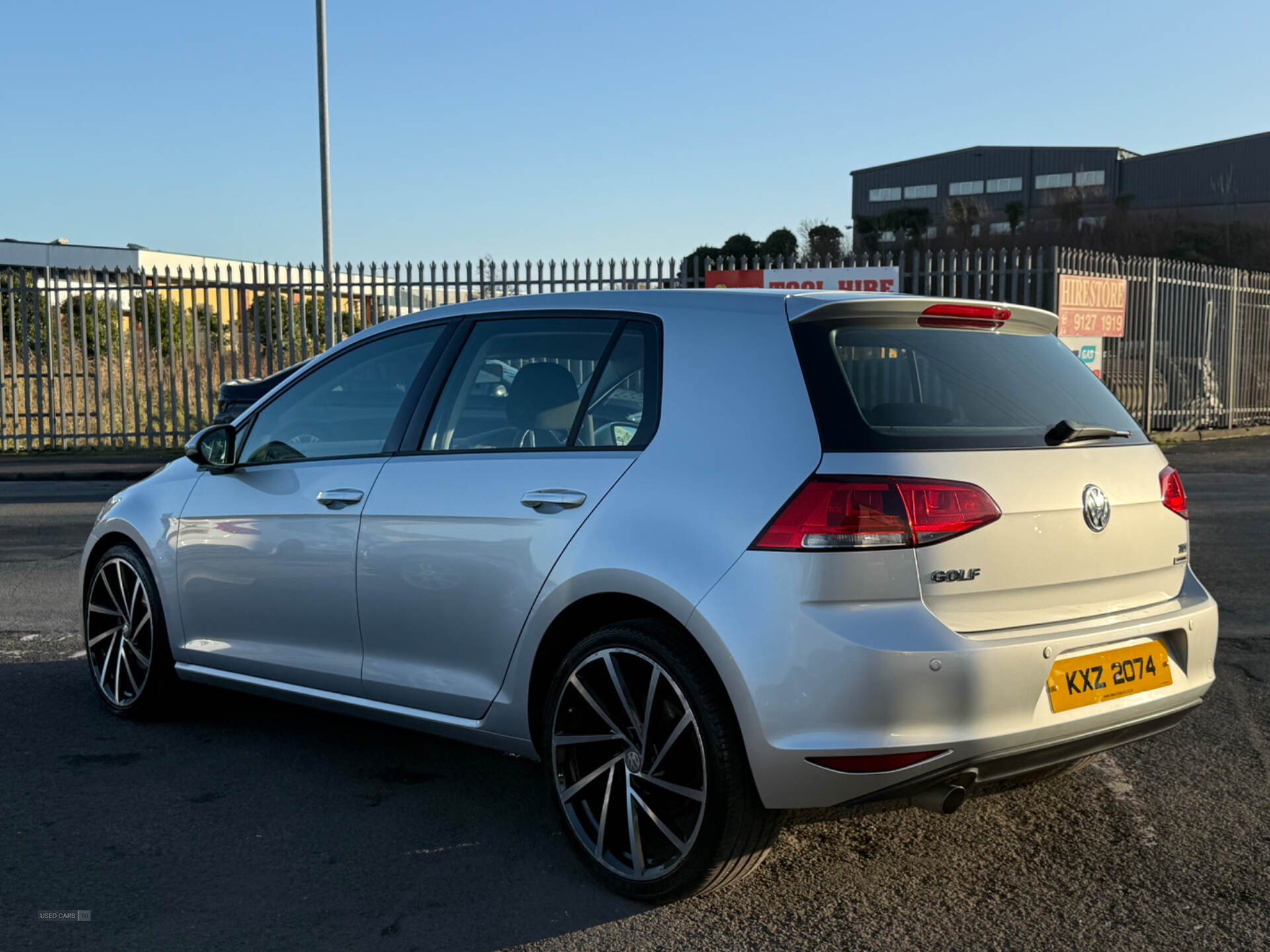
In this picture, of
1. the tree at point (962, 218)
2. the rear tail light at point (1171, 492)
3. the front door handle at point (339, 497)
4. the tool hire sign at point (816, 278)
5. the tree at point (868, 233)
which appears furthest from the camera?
the tree at point (962, 218)

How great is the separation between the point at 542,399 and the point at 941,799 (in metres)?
1.71

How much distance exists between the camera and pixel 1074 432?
3465 millimetres

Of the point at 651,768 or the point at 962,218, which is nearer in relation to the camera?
the point at 651,768

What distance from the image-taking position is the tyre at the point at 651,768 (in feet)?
10.5

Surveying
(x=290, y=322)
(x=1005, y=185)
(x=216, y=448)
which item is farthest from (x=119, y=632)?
(x=1005, y=185)

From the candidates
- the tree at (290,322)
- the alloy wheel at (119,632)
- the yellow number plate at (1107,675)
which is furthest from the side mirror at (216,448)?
the tree at (290,322)

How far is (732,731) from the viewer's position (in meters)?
3.18

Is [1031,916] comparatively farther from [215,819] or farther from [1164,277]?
[1164,277]

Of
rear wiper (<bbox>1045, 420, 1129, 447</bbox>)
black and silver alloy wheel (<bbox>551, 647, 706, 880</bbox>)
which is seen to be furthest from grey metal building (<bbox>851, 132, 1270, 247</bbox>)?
black and silver alloy wheel (<bbox>551, 647, 706, 880</bbox>)

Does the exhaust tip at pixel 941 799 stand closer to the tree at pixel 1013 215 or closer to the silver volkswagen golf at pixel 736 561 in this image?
the silver volkswagen golf at pixel 736 561

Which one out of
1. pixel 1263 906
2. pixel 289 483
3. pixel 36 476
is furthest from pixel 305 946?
pixel 36 476

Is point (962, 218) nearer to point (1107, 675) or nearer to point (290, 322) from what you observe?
point (290, 322)

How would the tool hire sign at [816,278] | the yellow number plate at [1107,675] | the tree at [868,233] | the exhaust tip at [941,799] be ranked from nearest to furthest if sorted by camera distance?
the exhaust tip at [941,799] → the yellow number plate at [1107,675] → the tool hire sign at [816,278] → the tree at [868,233]

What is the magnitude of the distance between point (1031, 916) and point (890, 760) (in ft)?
2.28
